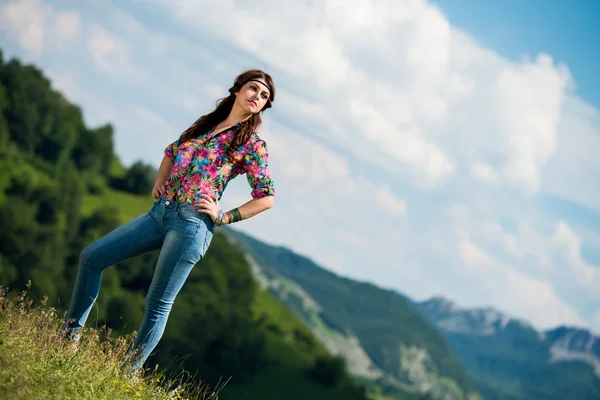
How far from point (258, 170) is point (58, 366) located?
223cm

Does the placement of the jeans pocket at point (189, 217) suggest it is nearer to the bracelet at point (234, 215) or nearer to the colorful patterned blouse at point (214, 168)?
the colorful patterned blouse at point (214, 168)

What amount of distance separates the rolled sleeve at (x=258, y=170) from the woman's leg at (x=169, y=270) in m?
0.50

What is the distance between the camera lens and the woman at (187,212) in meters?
6.05

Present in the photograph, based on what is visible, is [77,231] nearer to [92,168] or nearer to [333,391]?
Answer: [92,168]

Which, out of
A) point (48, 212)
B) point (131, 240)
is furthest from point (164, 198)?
point (48, 212)

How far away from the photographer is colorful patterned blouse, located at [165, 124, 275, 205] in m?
6.15

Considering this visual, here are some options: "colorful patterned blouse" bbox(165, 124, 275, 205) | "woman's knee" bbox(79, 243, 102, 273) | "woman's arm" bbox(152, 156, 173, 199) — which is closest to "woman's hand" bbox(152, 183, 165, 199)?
"woman's arm" bbox(152, 156, 173, 199)

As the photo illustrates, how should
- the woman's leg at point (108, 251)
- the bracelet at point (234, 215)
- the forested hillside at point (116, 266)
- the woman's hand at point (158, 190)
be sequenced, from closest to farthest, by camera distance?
the woman's leg at point (108, 251)
the bracelet at point (234, 215)
the woman's hand at point (158, 190)
the forested hillside at point (116, 266)

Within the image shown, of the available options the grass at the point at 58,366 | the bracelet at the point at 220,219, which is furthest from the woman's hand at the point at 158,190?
the grass at the point at 58,366

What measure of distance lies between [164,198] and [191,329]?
397 feet

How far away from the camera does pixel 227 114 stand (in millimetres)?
6684

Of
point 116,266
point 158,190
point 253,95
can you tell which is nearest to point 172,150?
point 158,190

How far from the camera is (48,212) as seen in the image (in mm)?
140500

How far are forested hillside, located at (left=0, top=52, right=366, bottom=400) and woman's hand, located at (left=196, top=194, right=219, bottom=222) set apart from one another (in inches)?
3606
